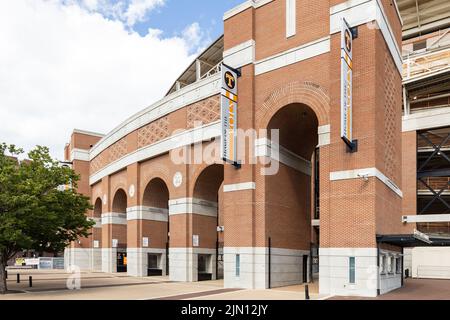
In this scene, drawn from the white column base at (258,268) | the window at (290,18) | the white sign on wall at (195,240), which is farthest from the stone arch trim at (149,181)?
the window at (290,18)

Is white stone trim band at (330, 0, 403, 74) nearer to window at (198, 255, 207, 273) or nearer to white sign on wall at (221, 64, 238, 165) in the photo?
white sign on wall at (221, 64, 238, 165)

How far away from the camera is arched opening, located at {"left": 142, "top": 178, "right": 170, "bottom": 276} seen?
3581 centimetres

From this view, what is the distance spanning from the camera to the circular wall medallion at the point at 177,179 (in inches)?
1241

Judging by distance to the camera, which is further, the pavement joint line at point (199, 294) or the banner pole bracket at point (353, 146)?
the banner pole bracket at point (353, 146)

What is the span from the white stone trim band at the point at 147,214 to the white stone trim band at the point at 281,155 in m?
13.9

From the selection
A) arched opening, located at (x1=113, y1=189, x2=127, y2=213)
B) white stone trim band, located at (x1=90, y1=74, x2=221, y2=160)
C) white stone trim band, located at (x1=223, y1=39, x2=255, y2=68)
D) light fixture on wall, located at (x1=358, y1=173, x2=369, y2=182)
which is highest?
white stone trim band, located at (x1=223, y1=39, x2=255, y2=68)

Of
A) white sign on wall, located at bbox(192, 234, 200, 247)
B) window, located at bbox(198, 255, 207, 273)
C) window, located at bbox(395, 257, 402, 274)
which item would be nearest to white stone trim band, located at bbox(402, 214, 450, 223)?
window, located at bbox(395, 257, 402, 274)

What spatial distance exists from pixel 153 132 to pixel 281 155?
43.7 ft

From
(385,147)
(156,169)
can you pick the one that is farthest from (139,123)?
(385,147)

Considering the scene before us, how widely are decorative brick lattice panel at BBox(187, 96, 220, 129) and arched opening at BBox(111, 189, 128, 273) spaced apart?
14.6m

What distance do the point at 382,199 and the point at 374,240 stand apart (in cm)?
244

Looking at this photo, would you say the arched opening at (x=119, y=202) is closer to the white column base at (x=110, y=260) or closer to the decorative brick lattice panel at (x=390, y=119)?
the white column base at (x=110, y=260)

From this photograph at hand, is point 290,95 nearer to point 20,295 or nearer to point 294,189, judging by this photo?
point 294,189

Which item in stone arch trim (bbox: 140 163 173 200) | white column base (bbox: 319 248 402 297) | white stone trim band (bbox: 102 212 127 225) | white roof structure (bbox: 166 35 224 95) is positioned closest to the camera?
white column base (bbox: 319 248 402 297)
